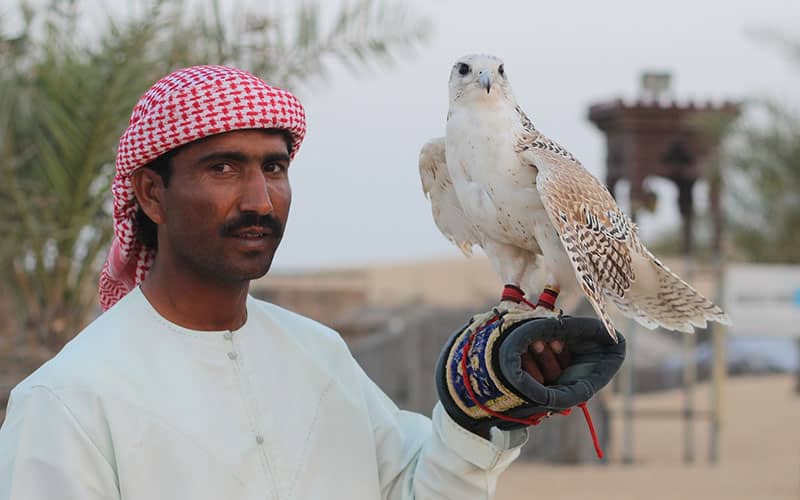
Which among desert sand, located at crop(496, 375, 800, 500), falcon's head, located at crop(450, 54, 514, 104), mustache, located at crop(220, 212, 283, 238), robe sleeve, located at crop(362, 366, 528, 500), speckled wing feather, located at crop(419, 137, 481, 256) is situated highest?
falcon's head, located at crop(450, 54, 514, 104)

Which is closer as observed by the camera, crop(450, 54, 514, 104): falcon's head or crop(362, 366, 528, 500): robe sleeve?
crop(362, 366, 528, 500): robe sleeve

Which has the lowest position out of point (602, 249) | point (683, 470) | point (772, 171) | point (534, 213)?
point (683, 470)

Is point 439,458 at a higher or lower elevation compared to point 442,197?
lower

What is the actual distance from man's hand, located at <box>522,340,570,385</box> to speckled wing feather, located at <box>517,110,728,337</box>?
4.2 inches

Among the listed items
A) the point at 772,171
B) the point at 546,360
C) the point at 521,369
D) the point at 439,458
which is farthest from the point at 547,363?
the point at 772,171

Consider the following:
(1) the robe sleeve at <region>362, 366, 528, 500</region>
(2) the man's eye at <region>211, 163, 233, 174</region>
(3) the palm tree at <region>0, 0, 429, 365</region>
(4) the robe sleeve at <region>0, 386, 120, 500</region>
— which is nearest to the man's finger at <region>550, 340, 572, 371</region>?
(1) the robe sleeve at <region>362, 366, 528, 500</region>

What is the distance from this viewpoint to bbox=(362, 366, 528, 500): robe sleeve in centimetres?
227

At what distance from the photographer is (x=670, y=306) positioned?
8.98ft

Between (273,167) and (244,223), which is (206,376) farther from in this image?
(273,167)

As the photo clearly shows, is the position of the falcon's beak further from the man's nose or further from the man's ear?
the man's ear

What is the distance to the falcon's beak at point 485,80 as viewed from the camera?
2.52 meters

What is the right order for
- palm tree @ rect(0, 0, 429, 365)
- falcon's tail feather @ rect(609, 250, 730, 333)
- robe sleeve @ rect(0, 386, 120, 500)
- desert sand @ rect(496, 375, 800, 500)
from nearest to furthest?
robe sleeve @ rect(0, 386, 120, 500)
falcon's tail feather @ rect(609, 250, 730, 333)
palm tree @ rect(0, 0, 429, 365)
desert sand @ rect(496, 375, 800, 500)

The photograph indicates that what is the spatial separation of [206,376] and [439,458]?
0.48 m

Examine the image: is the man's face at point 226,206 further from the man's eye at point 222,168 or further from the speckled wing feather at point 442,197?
the speckled wing feather at point 442,197
